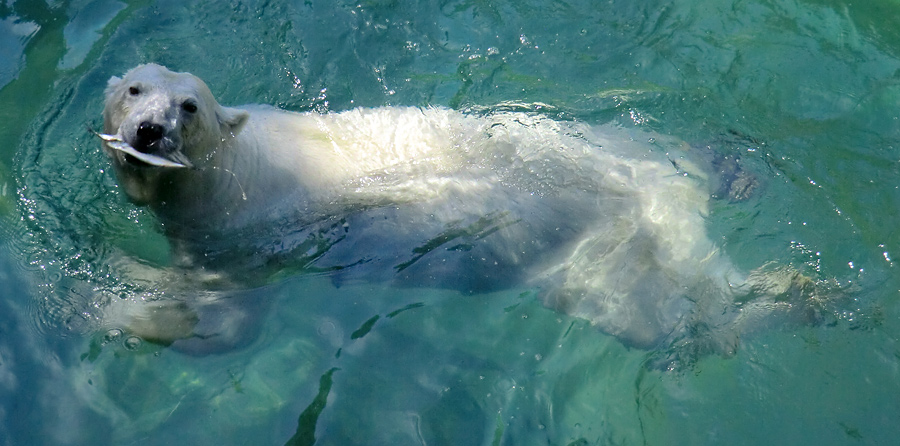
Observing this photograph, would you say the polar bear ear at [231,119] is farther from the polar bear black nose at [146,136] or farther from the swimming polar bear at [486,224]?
the polar bear black nose at [146,136]

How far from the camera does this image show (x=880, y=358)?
4742mm

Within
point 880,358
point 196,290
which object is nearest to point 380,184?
point 196,290

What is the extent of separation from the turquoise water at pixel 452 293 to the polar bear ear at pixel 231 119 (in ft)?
2.99

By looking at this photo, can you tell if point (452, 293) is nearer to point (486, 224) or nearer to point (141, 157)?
point (486, 224)

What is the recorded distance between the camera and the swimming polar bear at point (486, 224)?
4.99 m

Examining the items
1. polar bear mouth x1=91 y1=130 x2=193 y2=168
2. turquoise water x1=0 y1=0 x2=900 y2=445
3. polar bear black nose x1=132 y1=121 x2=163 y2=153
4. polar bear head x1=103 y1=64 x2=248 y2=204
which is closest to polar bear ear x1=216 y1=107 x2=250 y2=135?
polar bear head x1=103 y1=64 x2=248 y2=204

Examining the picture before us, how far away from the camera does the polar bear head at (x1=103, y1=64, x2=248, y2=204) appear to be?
161 inches

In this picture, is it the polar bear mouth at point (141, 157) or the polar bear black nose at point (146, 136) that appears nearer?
the polar bear mouth at point (141, 157)

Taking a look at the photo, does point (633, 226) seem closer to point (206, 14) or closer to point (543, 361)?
point (543, 361)

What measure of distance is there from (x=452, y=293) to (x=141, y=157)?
2311mm

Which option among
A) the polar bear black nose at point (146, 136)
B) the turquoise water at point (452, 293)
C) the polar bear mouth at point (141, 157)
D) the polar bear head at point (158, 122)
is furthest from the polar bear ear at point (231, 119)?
the turquoise water at point (452, 293)

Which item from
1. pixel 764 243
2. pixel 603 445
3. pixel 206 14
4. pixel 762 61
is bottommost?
pixel 603 445

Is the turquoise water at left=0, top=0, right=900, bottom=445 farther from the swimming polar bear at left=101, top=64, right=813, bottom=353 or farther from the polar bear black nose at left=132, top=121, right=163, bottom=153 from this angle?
the polar bear black nose at left=132, top=121, right=163, bottom=153

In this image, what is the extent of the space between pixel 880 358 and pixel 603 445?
6.65 feet
